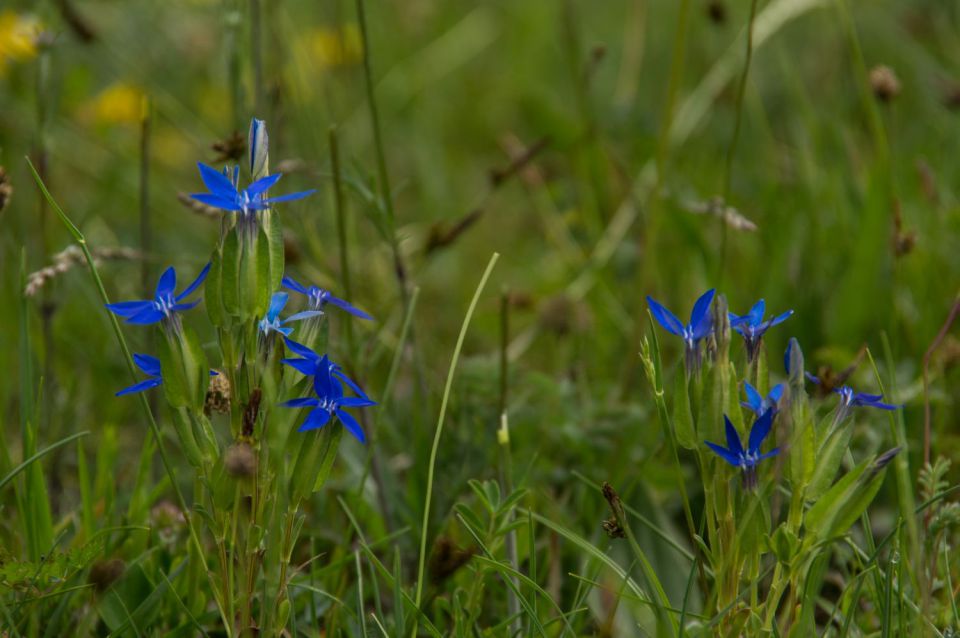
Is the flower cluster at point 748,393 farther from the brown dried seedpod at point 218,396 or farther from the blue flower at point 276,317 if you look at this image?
the brown dried seedpod at point 218,396

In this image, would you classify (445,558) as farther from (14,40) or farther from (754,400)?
(14,40)

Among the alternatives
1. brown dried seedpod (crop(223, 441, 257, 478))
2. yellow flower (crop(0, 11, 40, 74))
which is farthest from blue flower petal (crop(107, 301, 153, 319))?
yellow flower (crop(0, 11, 40, 74))

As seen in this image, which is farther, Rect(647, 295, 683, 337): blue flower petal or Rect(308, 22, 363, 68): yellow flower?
Rect(308, 22, 363, 68): yellow flower

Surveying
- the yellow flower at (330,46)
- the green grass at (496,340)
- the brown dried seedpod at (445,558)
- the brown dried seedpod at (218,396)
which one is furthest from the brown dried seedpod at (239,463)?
the yellow flower at (330,46)

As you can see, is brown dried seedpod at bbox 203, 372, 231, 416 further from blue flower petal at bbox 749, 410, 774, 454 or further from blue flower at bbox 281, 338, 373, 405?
blue flower petal at bbox 749, 410, 774, 454

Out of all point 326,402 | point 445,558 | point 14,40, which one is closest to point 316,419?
point 326,402

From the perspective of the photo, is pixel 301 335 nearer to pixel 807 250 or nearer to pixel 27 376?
pixel 27 376
